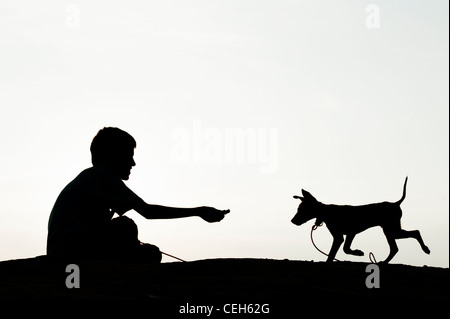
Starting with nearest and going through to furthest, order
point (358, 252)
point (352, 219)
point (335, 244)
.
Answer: point (358, 252) → point (335, 244) → point (352, 219)

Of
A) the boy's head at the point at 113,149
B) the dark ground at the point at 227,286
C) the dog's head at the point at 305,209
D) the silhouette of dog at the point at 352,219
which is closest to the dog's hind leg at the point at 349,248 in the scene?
the silhouette of dog at the point at 352,219

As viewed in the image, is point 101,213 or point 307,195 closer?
point 101,213

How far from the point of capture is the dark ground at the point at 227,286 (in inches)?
243

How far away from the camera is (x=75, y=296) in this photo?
6180mm

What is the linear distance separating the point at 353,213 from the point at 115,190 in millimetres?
4901

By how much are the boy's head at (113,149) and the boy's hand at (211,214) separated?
1086 mm

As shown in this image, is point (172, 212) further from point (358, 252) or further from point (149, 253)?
point (358, 252)

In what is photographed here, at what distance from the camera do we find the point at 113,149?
339 inches

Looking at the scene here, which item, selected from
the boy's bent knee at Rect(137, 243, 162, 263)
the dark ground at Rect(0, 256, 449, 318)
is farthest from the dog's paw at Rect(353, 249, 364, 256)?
the boy's bent knee at Rect(137, 243, 162, 263)

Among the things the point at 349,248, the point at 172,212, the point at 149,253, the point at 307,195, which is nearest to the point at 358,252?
the point at 349,248

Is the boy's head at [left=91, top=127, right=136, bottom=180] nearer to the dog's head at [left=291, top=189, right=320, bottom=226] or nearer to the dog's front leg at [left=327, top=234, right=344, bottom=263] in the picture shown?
the dog's front leg at [left=327, top=234, right=344, bottom=263]

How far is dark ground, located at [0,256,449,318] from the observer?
618 centimetres

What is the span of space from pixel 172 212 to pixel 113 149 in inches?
38.2

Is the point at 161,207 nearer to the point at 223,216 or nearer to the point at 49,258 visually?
the point at 223,216
